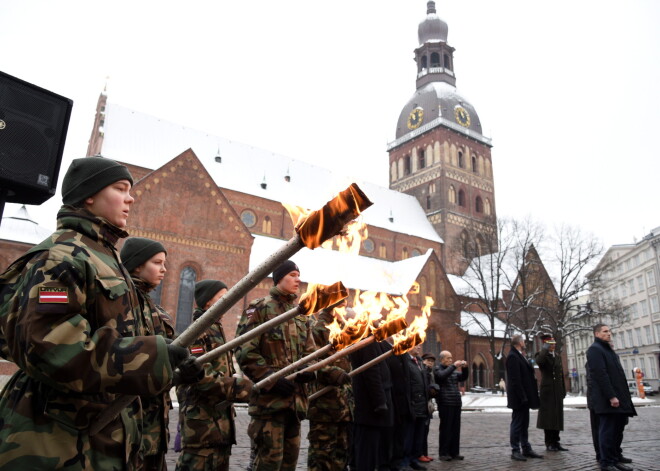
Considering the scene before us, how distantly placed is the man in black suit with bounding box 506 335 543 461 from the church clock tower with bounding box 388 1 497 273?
1311 inches

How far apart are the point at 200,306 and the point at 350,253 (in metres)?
2.43

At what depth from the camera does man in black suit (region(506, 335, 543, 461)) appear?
7.01 m

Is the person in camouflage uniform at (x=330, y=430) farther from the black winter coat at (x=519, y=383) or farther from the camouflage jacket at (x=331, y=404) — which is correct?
the black winter coat at (x=519, y=383)

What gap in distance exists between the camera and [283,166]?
36656 millimetres

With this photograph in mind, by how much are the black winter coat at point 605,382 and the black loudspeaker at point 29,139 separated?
21.0ft

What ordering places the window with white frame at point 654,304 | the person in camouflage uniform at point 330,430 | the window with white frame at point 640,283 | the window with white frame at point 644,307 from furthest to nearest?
1. the window with white frame at point 640,283
2. the window with white frame at point 644,307
3. the window with white frame at point 654,304
4. the person in camouflage uniform at point 330,430

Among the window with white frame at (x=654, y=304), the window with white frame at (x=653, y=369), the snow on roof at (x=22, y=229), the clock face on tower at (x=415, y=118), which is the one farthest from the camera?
the clock face on tower at (x=415, y=118)

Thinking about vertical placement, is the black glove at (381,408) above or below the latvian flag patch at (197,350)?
below

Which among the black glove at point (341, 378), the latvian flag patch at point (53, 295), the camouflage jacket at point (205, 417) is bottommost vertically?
the camouflage jacket at point (205, 417)

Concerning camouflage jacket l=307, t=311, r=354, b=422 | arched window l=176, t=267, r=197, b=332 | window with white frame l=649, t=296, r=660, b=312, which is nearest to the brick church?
arched window l=176, t=267, r=197, b=332

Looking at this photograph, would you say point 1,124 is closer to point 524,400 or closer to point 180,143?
point 524,400

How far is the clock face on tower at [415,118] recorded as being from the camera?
4753cm

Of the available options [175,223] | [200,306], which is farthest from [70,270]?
[175,223]

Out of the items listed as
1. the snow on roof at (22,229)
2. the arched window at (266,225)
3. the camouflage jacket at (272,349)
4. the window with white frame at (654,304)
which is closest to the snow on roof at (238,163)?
the arched window at (266,225)
